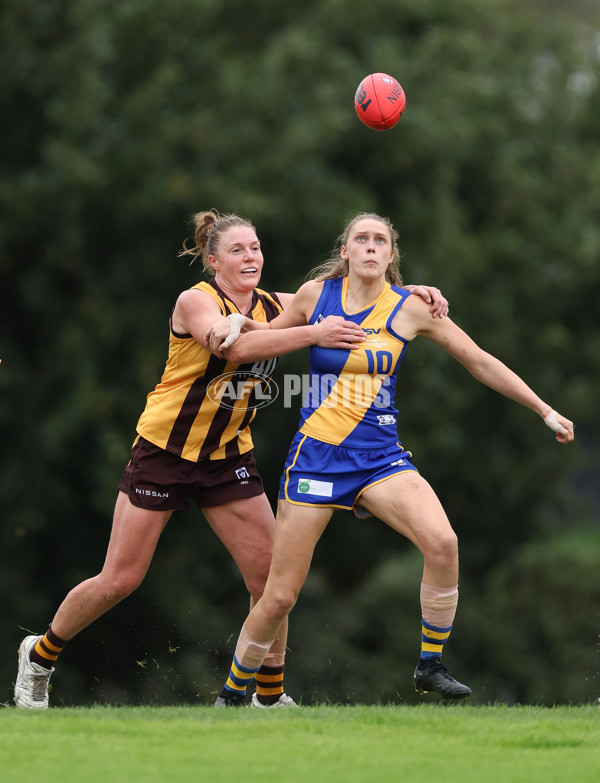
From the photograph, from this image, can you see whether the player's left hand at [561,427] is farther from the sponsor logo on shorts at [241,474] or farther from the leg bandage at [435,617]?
the sponsor logo on shorts at [241,474]

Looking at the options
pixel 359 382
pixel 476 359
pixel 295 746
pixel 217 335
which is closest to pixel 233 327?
pixel 217 335

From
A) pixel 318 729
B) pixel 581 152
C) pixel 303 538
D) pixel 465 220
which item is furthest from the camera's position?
pixel 581 152

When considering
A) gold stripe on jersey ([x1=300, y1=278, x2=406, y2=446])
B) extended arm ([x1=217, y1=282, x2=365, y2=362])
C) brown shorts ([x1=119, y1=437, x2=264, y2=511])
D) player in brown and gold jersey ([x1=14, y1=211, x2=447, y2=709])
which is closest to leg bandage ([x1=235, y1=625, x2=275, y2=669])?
player in brown and gold jersey ([x1=14, y1=211, x2=447, y2=709])

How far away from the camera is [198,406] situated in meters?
7.07

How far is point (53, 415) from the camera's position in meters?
17.3

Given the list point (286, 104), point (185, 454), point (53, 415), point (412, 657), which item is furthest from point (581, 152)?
point (185, 454)

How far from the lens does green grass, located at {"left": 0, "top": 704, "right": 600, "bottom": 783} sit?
5.19 metres

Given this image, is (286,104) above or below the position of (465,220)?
above

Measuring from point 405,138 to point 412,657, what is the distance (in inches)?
320

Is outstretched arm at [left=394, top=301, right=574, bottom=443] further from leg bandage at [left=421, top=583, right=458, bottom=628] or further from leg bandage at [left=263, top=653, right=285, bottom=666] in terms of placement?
leg bandage at [left=263, top=653, right=285, bottom=666]

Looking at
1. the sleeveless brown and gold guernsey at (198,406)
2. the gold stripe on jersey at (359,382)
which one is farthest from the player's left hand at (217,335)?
the gold stripe on jersey at (359,382)

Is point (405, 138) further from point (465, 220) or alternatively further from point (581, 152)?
point (581, 152)

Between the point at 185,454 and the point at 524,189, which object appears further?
the point at 524,189

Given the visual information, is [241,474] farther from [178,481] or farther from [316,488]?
[316,488]
